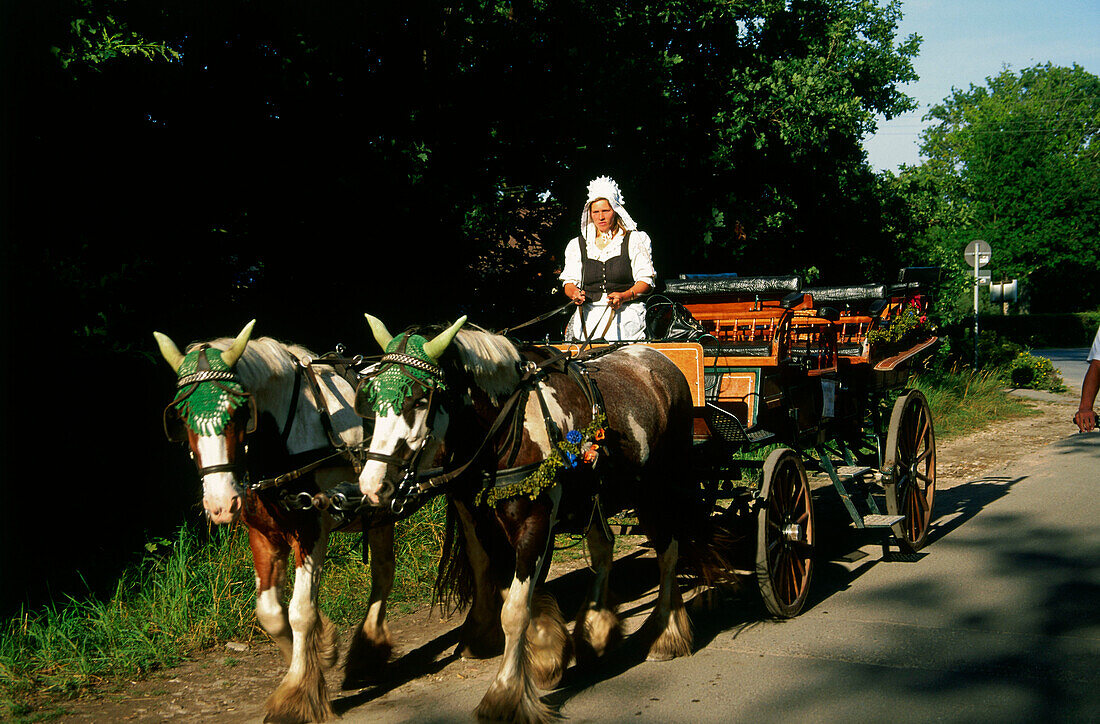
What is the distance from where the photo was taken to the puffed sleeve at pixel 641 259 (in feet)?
20.3

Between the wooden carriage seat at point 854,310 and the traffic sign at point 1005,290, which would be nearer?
the wooden carriage seat at point 854,310

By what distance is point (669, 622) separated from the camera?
531 cm

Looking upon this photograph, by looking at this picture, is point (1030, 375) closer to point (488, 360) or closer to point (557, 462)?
point (557, 462)

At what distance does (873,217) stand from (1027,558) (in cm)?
961

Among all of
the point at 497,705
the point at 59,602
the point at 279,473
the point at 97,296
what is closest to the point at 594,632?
the point at 497,705

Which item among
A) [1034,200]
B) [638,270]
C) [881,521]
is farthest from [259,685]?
[1034,200]

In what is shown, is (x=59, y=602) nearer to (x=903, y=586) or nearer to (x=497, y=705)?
(x=497, y=705)

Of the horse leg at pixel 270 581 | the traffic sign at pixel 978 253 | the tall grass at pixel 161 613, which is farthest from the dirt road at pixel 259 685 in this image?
the traffic sign at pixel 978 253

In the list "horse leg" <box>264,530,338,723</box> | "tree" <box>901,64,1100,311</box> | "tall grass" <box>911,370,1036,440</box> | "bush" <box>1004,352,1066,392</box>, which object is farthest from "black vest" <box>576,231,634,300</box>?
"tree" <box>901,64,1100,311</box>

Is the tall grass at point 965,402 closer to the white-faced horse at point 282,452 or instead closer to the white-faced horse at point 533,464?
the white-faced horse at point 533,464

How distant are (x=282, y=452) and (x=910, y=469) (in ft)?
18.1

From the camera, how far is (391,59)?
8172mm

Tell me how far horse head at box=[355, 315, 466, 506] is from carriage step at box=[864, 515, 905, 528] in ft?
13.0

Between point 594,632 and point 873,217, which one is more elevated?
point 873,217
